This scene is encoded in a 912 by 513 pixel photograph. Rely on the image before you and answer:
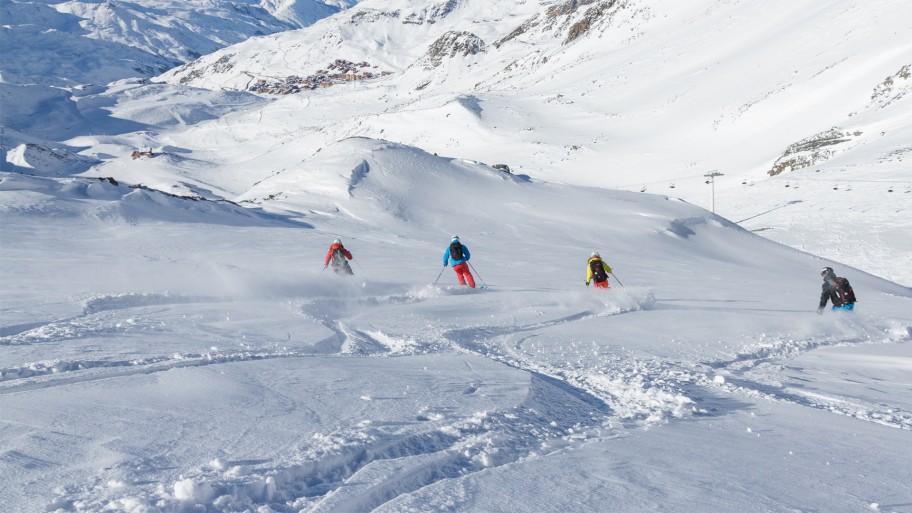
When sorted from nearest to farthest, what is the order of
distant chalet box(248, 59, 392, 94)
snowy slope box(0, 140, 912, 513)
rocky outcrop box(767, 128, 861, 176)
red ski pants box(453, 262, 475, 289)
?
Result: snowy slope box(0, 140, 912, 513), red ski pants box(453, 262, 475, 289), rocky outcrop box(767, 128, 861, 176), distant chalet box(248, 59, 392, 94)

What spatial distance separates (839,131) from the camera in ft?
156

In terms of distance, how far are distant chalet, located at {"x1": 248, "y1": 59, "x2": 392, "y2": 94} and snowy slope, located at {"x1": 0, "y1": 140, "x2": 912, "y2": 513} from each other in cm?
16316

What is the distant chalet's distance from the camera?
173 metres

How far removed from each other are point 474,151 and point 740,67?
2910 centimetres

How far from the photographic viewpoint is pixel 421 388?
590cm

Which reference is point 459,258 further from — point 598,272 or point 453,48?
point 453,48

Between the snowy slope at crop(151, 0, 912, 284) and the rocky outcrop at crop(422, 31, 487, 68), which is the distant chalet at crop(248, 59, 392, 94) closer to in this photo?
the rocky outcrop at crop(422, 31, 487, 68)

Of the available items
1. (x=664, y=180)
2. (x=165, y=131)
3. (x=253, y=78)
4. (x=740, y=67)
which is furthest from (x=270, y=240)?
(x=253, y=78)

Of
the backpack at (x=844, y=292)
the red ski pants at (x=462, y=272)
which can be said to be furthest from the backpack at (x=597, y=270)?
the backpack at (x=844, y=292)

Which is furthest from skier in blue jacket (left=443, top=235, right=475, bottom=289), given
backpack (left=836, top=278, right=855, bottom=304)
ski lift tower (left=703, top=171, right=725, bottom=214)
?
ski lift tower (left=703, top=171, right=725, bottom=214)

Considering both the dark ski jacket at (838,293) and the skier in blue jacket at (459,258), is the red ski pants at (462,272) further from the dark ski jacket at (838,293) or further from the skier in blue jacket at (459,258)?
the dark ski jacket at (838,293)

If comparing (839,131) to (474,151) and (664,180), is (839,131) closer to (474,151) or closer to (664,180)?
(664,180)

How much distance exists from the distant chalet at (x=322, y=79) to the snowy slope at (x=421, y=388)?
6424 inches

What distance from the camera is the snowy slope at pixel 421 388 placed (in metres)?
3.82
